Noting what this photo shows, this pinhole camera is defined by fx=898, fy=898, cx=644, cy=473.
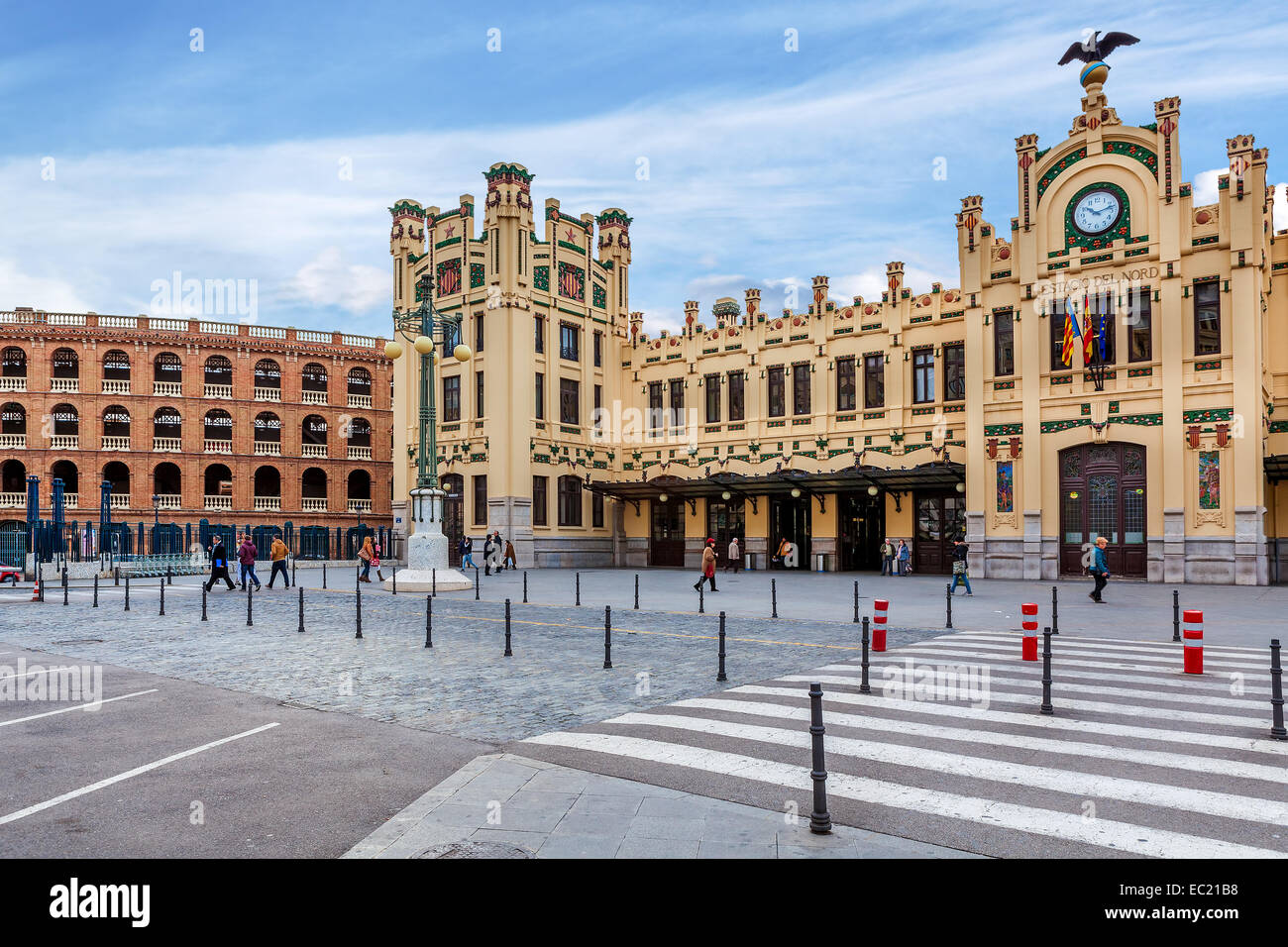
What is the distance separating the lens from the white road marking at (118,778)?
242 inches

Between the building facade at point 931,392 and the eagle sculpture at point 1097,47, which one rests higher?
the eagle sculpture at point 1097,47

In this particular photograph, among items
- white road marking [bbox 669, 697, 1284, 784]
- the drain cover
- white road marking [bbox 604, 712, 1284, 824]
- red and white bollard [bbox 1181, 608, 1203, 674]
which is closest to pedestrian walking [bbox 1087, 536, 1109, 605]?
red and white bollard [bbox 1181, 608, 1203, 674]

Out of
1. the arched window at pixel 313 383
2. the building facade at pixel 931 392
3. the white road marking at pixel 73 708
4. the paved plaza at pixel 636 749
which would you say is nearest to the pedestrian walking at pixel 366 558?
the building facade at pixel 931 392

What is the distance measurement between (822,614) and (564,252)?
2969 cm

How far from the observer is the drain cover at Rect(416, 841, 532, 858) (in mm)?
5223

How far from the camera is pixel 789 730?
8305 millimetres

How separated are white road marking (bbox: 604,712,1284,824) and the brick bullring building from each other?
176ft

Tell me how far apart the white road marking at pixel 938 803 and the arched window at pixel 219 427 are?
54.7 m

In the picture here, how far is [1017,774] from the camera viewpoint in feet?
22.7

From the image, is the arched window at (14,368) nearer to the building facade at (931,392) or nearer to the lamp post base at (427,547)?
the building facade at (931,392)

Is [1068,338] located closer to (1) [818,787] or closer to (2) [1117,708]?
(2) [1117,708]

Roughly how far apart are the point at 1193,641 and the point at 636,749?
24.5 feet

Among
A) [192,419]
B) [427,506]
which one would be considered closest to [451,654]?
[427,506]

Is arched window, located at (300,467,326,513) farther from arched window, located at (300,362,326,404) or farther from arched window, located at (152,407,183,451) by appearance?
arched window, located at (152,407,183,451)
